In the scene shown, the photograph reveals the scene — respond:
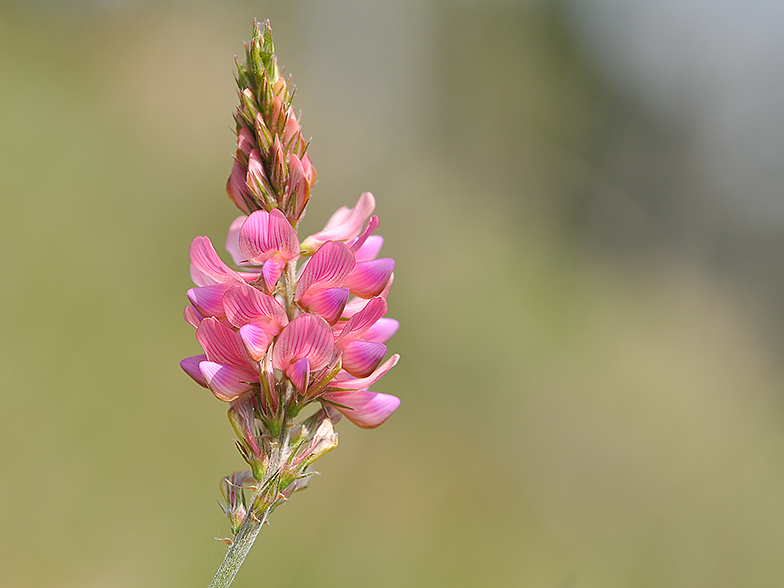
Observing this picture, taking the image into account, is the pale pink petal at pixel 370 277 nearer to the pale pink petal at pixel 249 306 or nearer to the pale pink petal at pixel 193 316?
the pale pink petal at pixel 249 306

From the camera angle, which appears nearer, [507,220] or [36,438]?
[36,438]

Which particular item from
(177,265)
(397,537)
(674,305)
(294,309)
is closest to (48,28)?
(177,265)

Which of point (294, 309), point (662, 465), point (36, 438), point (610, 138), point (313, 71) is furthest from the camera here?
point (610, 138)

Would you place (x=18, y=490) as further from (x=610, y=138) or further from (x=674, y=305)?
(x=610, y=138)

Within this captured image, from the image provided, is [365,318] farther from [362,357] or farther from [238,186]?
[238,186]

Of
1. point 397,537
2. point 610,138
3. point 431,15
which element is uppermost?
point 431,15
